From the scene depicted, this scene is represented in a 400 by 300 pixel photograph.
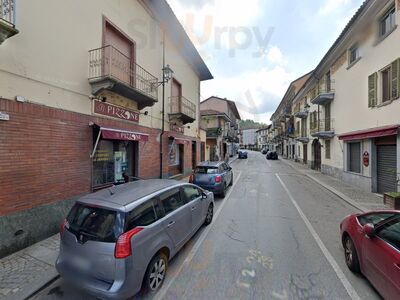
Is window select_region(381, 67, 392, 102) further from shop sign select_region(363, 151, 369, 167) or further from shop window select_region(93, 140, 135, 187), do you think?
shop window select_region(93, 140, 135, 187)

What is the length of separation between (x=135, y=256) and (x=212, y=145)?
24431 mm

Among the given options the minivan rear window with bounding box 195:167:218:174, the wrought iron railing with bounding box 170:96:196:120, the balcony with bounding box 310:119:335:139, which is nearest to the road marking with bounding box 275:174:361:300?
the minivan rear window with bounding box 195:167:218:174

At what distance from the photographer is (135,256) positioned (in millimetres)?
2787

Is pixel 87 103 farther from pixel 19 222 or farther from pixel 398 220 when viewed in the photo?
pixel 398 220

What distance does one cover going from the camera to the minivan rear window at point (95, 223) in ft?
9.18

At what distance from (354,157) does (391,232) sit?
10.8m

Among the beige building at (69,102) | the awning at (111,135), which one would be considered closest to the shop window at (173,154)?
the beige building at (69,102)

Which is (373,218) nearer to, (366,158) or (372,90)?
(366,158)

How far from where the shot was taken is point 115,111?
725 centimetres

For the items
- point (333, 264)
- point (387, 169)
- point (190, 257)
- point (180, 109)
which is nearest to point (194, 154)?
point (180, 109)

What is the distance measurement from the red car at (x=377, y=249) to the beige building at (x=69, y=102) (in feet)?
20.4

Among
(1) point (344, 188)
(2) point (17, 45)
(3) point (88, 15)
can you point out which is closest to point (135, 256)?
(2) point (17, 45)

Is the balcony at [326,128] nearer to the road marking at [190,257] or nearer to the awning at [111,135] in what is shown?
the road marking at [190,257]

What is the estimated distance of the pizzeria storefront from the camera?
6478mm
